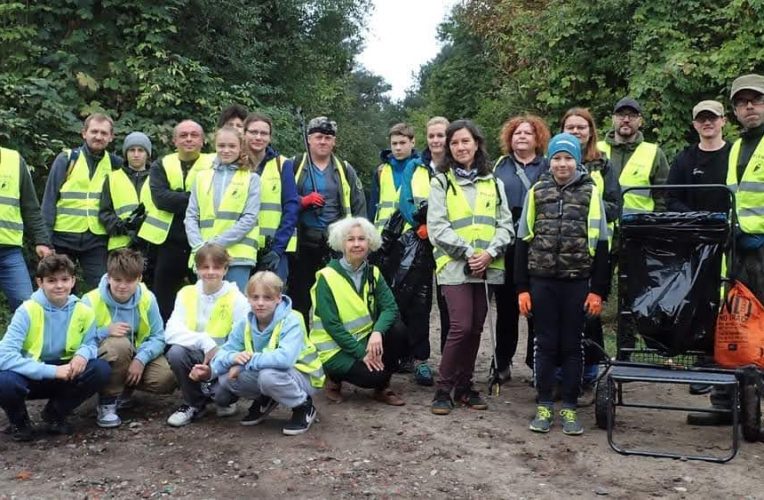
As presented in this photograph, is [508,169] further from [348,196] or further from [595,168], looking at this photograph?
[348,196]

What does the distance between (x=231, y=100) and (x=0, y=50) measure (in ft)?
10.7

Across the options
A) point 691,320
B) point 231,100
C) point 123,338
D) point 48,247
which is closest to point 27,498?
point 123,338

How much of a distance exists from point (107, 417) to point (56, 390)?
1.28 feet

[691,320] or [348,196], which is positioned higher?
[348,196]

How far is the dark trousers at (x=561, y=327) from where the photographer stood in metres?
5.02

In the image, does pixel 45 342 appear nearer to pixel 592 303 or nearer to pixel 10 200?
pixel 10 200

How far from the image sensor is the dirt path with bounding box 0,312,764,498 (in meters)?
4.07

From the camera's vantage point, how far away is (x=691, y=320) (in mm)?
4879

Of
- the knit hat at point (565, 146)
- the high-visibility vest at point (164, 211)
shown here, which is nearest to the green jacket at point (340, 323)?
the high-visibility vest at point (164, 211)

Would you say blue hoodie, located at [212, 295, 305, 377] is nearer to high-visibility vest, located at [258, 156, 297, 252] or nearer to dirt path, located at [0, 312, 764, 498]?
dirt path, located at [0, 312, 764, 498]

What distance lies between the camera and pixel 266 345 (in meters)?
5.03

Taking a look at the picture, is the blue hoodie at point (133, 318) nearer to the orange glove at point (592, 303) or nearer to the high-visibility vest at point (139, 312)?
the high-visibility vest at point (139, 312)

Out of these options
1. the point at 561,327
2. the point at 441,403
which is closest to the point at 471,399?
the point at 441,403

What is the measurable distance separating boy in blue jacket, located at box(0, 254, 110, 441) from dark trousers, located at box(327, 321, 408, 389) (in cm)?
168
